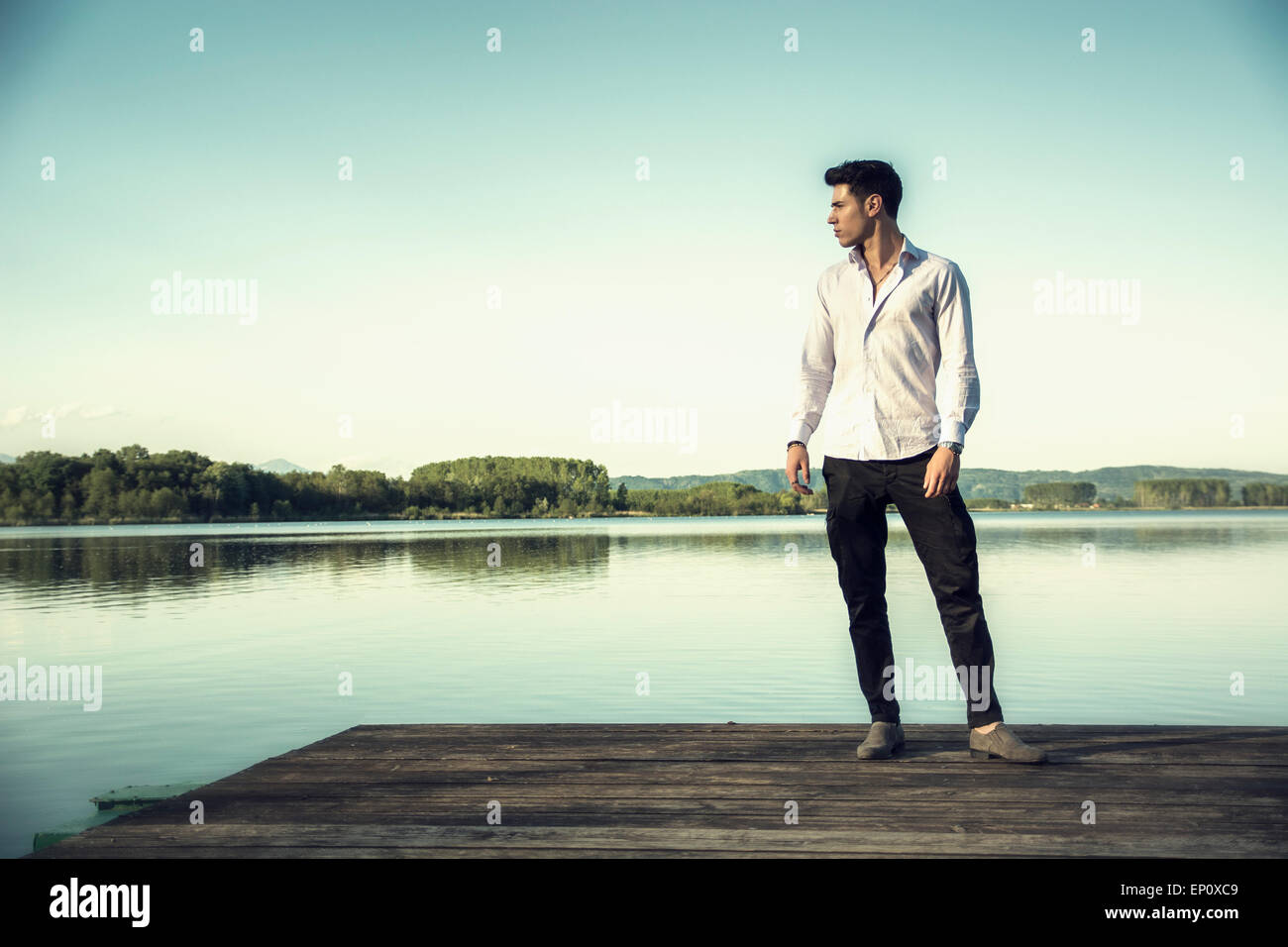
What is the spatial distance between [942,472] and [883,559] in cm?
60

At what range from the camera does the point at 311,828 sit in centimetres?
355

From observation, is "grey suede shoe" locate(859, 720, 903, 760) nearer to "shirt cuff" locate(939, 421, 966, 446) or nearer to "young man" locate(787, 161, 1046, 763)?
"young man" locate(787, 161, 1046, 763)

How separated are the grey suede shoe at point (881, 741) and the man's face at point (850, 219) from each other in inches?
90.2

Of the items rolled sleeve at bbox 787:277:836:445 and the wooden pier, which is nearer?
the wooden pier

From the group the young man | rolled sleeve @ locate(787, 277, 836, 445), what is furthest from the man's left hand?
rolled sleeve @ locate(787, 277, 836, 445)

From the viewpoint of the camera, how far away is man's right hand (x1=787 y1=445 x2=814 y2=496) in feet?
15.1

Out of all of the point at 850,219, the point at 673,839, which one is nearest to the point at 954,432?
the point at 850,219

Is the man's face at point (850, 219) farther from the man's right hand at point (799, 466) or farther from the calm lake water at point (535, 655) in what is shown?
the calm lake water at point (535, 655)

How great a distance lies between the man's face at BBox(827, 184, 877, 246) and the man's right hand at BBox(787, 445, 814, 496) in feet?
3.36

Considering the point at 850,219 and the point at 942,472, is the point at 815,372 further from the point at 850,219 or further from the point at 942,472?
the point at 942,472

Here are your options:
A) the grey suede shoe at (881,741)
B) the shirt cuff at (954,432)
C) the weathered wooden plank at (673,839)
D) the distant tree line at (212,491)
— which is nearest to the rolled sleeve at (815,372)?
the shirt cuff at (954,432)

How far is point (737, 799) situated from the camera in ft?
12.6

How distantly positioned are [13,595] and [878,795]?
1129 inches
